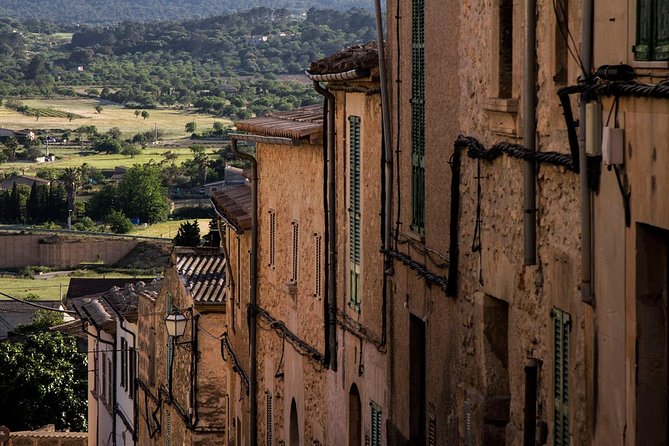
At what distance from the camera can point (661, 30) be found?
6.92 meters

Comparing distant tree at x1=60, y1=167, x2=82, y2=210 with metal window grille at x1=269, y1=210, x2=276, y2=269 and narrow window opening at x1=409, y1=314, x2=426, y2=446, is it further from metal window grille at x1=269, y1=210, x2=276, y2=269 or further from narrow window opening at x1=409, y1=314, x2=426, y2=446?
narrow window opening at x1=409, y1=314, x2=426, y2=446

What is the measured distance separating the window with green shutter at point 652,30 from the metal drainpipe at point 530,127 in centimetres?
161

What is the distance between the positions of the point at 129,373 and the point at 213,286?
596cm

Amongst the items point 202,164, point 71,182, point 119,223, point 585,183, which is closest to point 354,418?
point 585,183

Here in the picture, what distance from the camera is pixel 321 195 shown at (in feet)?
53.3

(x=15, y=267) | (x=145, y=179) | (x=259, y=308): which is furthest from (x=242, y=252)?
(x=145, y=179)

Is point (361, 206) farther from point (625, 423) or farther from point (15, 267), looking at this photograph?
point (15, 267)

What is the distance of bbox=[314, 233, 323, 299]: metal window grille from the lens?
16453 millimetres

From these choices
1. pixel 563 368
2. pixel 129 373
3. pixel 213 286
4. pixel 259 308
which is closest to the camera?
pixel 563 368

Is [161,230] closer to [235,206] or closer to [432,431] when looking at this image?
[235,206]

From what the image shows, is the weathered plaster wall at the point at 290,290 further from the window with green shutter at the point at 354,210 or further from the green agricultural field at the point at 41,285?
the green agricultural field at the point at 41,285

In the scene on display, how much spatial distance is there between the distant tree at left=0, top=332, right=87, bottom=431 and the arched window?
30.0 m

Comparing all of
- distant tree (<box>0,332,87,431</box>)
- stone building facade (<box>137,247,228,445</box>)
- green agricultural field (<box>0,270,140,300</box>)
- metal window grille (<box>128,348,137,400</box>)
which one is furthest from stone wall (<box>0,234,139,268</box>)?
stone building facade (<box>137,247,228,445</box>)

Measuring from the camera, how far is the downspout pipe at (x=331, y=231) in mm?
15484
